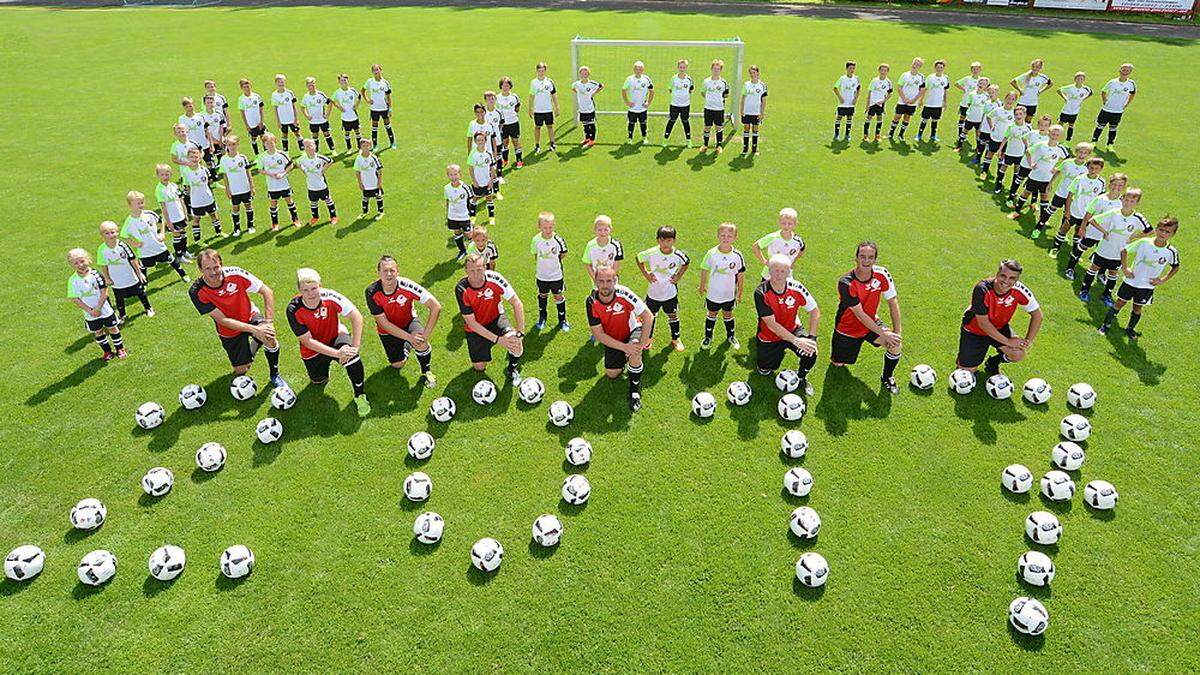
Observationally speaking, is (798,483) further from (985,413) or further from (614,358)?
(985,413)

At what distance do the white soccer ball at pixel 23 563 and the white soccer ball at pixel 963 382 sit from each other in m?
12.7

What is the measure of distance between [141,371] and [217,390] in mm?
1707

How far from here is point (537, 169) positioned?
66.0 feet

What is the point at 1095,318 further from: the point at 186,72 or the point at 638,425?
the point at 186,72

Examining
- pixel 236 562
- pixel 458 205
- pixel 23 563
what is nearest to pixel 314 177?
pixel 458 205

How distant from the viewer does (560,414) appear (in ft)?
32.8

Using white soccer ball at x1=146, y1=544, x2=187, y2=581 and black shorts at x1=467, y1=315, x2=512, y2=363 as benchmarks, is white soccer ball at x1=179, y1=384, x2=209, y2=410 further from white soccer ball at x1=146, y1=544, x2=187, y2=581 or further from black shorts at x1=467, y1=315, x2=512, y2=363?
black shorts at x1=467, y1=315, x2=512, y2=363

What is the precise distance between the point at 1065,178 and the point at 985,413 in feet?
26.2

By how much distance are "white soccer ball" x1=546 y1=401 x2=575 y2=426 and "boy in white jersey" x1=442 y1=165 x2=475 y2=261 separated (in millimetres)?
6185

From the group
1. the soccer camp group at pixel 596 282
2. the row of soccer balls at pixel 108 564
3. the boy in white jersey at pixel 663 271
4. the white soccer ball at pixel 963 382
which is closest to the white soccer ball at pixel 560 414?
the soccer camp group at pixel 596 282

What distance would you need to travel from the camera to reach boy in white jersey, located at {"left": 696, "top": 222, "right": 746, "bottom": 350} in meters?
10.8

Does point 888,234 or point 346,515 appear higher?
point 888,234

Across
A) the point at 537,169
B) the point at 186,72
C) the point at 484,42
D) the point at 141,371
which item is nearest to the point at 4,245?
the point at 141,371

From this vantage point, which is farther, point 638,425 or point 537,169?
point 537,169
